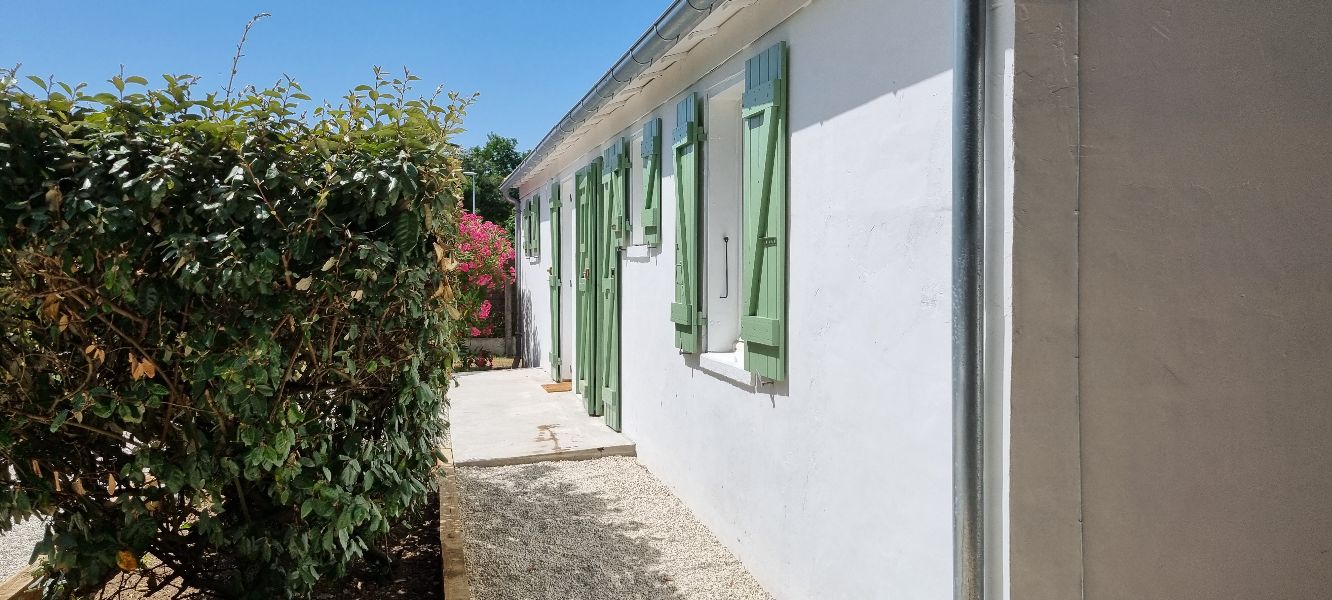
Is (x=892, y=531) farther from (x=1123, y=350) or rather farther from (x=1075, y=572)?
(x=1123, y=350)

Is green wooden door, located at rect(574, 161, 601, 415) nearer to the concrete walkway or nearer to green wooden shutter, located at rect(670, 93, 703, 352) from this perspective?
the concrete walkway

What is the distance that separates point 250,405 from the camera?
2879 millimetres

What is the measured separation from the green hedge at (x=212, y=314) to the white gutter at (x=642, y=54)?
1281 mm

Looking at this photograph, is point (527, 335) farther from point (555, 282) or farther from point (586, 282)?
point (586, 282)

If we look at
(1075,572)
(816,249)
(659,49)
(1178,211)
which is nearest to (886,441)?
(1075,572)

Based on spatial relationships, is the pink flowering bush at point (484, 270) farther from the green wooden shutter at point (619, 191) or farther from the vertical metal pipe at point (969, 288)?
the vertical metal pipe at point (969, 288)

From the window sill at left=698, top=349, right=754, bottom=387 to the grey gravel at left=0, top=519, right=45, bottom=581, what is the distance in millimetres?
3603

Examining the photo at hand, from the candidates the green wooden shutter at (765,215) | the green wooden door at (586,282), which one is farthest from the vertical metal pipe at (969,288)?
the green wooden door at (586,282)

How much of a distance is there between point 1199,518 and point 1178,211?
0.93 meters

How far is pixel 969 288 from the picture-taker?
2.29 metres

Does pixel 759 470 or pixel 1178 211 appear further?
pixel 759 470

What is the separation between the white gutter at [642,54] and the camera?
3.86 meters

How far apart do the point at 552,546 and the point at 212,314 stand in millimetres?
2353

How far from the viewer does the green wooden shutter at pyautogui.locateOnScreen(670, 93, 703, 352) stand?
470cm
